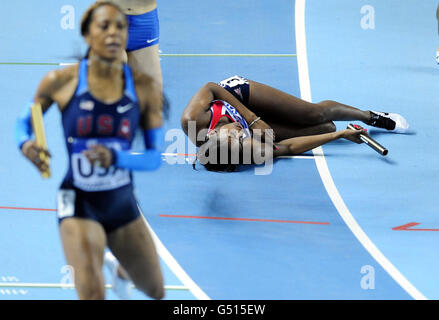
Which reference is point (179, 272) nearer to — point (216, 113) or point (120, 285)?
point (120, 285)

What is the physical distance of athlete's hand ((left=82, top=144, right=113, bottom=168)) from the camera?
12.1 ft

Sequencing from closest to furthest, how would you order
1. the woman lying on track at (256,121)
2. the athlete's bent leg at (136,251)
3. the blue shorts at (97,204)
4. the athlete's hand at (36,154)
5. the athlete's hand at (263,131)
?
the athlete's hand at (36,154), the blue shorts at (97,204), the athlete's bent leg at (136,251), the woman lying on track at (256,121), the athlete's hand at (263,131)

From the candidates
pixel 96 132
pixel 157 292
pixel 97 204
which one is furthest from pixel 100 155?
pixel 157 292

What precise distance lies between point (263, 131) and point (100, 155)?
4494 millimetres

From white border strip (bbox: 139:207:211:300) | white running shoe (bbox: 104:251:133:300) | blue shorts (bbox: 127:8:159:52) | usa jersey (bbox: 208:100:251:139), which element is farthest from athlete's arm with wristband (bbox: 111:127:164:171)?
usa jersey (bbox: 208:100:251:139)

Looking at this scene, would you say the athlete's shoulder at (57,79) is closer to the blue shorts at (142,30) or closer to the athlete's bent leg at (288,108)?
the blue shorts at (142,30)

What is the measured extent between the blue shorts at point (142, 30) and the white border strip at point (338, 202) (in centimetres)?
240

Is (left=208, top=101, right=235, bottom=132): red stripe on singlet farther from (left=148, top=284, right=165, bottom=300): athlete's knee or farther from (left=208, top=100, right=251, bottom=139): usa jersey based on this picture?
(left=148, top=284, right=165, bottom=300): athlete's knee

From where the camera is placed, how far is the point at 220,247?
254 inches

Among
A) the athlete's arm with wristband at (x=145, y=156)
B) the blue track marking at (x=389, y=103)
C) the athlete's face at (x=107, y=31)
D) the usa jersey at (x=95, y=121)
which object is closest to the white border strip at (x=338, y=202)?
the blue track marking at (x=389, y=103)

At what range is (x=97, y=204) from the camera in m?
4.01

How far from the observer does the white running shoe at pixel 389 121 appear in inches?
344
